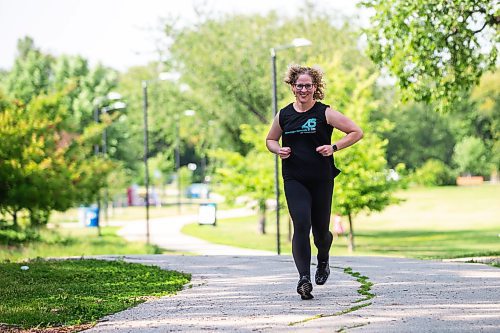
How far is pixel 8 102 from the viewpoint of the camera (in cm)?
3173

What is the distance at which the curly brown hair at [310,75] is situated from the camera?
8695 mm

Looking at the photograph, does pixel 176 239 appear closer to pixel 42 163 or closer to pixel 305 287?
pixel 42 163

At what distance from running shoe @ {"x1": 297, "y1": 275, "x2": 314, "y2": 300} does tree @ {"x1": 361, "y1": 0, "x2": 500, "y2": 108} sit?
13522 millimetres

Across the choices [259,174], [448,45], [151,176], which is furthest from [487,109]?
[448,45]

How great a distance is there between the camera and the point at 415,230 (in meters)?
49.3

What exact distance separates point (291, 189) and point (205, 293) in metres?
1.54

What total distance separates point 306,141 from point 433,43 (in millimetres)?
13425

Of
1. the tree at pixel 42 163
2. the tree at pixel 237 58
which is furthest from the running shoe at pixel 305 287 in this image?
the tree at pixel 237 58

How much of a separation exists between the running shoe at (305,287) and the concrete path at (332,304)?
0.30ft

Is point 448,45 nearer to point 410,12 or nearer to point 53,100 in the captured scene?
point 410,12

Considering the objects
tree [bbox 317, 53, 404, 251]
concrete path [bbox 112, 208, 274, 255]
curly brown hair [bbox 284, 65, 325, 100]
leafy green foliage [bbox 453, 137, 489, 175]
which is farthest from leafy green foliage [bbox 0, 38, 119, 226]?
leafy green foliage [bbox 453, 137, 489, 175]

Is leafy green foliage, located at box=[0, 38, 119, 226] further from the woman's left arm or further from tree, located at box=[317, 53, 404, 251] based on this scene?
the woman's left arm

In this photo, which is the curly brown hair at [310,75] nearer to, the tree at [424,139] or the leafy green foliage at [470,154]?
the tree at [424,139]

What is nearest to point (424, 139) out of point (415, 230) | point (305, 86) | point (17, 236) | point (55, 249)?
point (415, 230)
